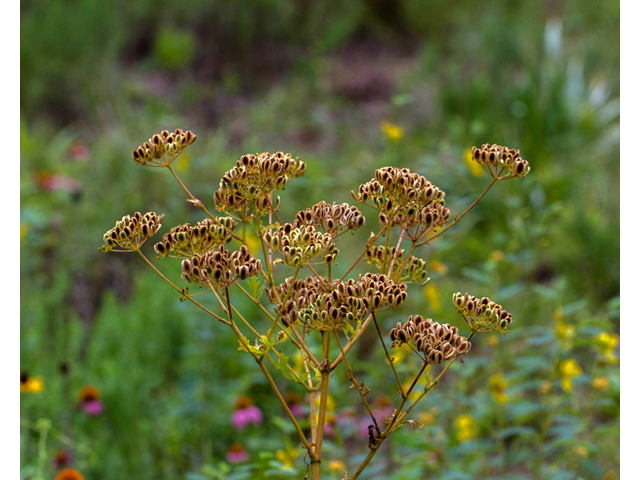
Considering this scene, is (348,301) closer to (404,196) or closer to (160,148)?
(404,196)

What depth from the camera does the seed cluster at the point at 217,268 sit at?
0.77m

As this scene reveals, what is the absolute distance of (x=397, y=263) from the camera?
88cm

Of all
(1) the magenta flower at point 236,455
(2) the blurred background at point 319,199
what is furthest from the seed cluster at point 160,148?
(1) the magenta flower at point 236,455

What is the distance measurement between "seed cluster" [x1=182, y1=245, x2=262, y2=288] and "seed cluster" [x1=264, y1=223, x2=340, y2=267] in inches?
1.6

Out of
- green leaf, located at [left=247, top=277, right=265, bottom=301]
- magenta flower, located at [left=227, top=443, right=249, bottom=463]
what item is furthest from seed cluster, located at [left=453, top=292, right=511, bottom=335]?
magenta flower, located at [left=227, top=443, right=249, bottom=463]

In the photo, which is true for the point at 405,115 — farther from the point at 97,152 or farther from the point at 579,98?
the point at 97,152

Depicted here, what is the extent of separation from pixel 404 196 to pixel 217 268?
27 centimetres

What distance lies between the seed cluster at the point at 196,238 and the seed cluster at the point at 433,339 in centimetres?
27

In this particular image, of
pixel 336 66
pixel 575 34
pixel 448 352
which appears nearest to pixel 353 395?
pixel 448 352

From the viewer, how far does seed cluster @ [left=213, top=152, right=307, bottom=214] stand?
80 centimetres

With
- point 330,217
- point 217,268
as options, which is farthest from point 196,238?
point 330,217

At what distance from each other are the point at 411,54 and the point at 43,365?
7.21 metres

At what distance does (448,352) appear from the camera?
28.9 inches

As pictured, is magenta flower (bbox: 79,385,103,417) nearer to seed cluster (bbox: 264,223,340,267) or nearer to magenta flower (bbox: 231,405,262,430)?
magenta flower (bbox: 231,405,262,430)
